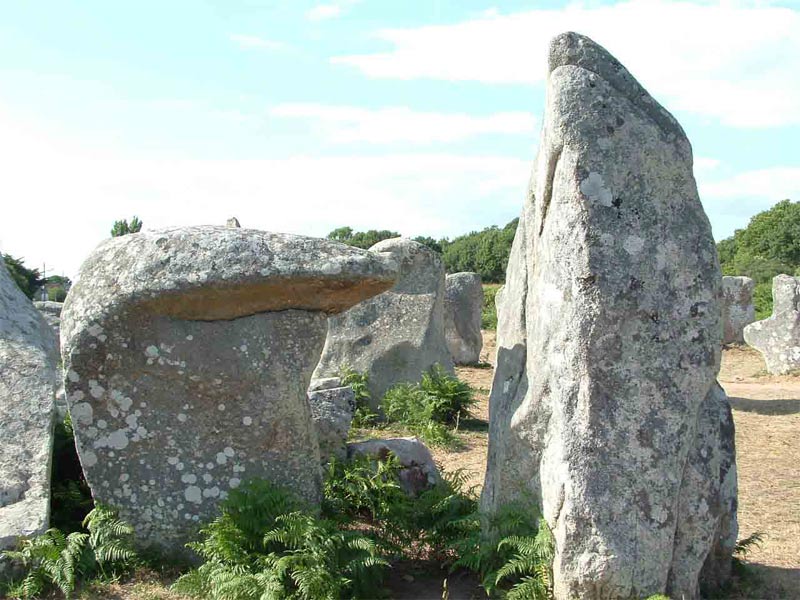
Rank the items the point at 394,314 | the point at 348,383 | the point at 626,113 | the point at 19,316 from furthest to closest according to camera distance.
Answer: the point at 394,314 < the point at 348,383 < the point at 19,316 < the point at 626,113

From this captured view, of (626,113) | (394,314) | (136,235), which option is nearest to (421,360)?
(394,314)

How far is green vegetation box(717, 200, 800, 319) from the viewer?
37.3m

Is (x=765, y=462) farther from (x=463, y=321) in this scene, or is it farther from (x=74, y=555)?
(x=463, y=321)

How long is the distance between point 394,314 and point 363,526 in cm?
666

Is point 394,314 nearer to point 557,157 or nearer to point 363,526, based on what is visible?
point 363,526

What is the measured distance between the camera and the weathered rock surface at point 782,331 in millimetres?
17031

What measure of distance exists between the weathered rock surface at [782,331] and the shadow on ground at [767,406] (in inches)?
149

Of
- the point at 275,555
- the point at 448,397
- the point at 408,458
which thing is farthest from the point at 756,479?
the point at 275,555

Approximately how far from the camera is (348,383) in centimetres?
1202

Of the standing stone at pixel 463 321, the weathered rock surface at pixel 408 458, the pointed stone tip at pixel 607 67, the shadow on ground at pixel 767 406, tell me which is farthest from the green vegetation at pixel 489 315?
the pointed stone tip at pixel 607 67

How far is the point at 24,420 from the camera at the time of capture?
6.37 m

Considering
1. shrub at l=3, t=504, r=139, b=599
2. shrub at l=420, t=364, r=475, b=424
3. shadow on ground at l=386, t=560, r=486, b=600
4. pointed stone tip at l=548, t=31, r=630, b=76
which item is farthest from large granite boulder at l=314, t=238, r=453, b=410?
pointed stone tip at l=548, t=31, r=630, b=76

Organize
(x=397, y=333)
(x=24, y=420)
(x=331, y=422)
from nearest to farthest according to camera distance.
→ (x=24, y=420) < (x=331, y=422) < (x=397, y=333)

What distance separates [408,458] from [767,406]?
819cm
